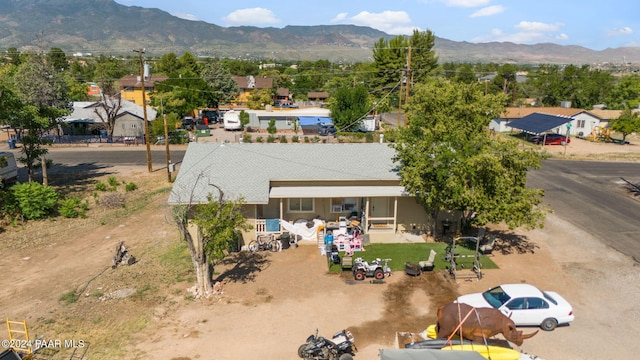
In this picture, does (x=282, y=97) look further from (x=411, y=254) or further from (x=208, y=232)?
(x=208, y=232)

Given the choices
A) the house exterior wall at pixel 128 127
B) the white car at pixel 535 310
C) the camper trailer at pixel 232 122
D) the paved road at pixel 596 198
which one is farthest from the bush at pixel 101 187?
the paved road at pixel 596 198

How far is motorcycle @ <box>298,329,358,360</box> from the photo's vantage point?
13977 millimetres

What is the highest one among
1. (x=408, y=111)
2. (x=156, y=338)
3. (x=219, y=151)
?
(x=408, y=111)

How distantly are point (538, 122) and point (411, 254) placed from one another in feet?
143

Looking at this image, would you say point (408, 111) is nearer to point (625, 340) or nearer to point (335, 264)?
point (335, 264)

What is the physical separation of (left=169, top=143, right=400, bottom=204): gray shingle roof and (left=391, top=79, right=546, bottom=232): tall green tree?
2.98 metres

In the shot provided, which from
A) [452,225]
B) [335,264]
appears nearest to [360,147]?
[452,225]

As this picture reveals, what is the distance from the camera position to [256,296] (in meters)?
18.5

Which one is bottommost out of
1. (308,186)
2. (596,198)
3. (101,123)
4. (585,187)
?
(596,198)

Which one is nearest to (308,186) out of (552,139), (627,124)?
(552,139)

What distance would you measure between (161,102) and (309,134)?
20.8 m

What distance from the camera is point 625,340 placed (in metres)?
15.6

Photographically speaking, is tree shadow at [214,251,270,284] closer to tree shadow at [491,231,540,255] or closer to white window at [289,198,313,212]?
white window at [289,198,313,212]

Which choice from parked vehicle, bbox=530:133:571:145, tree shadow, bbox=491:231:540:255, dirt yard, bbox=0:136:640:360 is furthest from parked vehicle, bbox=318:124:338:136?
tree shadow, bbox=491:231:540:255
